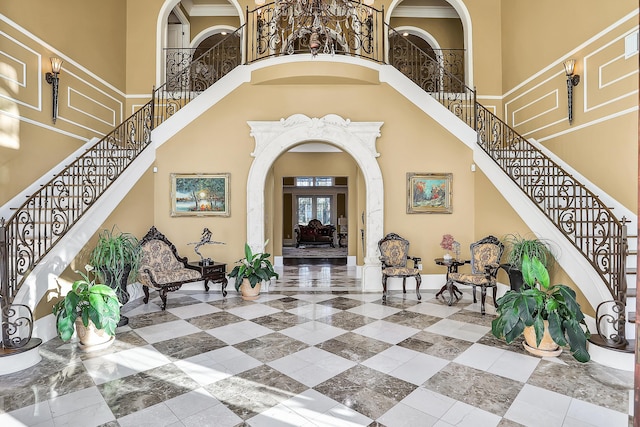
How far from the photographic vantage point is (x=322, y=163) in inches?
422

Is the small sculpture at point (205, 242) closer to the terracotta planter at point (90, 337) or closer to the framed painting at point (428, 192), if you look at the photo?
the terracotta planter at point (90, 337)

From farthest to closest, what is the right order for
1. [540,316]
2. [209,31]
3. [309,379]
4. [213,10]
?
[209,31]
[213,10]
[540,316]
[309,379]

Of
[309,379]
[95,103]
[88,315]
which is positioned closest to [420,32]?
[95,103]

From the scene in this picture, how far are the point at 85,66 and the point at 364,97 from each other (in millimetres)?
5084

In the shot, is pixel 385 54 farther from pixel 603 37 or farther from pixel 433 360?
pixel 433 360

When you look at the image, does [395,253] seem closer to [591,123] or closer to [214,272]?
[214,272]

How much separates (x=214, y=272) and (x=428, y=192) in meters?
4.30

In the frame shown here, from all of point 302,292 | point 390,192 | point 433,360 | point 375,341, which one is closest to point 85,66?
point 302,292

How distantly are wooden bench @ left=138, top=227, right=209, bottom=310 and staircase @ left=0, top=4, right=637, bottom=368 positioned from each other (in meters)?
0.95

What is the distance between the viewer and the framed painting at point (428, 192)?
6.66 m

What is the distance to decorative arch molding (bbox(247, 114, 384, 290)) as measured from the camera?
21.5ft

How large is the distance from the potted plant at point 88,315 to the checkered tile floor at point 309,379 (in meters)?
0.17

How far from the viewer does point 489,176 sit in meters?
6.12

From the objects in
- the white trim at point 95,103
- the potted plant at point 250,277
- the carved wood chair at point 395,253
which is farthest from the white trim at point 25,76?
the carved wood chair at point 395,253
